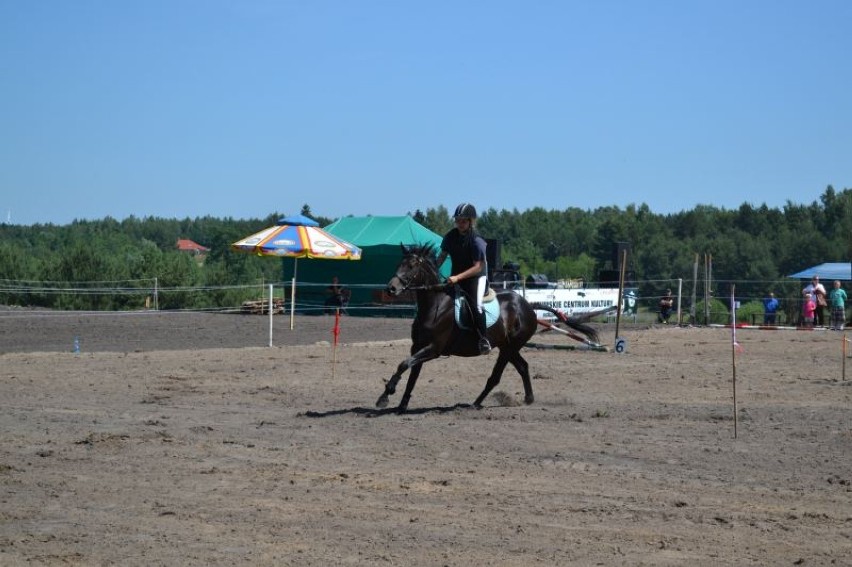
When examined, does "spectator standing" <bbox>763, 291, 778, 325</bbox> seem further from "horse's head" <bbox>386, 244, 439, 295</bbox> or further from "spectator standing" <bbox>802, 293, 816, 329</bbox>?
"horse's head" <bbox>386, 244, 439, 295</bbox>

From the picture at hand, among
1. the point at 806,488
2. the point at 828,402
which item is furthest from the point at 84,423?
the point at 828,402

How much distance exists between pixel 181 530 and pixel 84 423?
16.7 feet

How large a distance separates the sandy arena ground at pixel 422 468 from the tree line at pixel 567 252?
1410cm

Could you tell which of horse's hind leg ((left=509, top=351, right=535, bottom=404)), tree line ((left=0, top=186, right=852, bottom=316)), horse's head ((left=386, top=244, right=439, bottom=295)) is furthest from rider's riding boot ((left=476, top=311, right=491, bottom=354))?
tree line ((left=0, top=186, right=852, bottom=316))

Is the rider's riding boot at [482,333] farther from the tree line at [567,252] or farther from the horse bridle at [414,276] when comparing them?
the tree line at [567,252]

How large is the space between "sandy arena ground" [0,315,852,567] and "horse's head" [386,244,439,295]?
1569mm

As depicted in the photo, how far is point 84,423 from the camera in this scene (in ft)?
38.5

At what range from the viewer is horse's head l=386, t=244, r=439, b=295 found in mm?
12336

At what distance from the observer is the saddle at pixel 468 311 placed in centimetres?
1322

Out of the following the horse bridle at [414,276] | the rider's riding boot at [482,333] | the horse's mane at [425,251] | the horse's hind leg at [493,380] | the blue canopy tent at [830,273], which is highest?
the blue canopy tent at [830,273]

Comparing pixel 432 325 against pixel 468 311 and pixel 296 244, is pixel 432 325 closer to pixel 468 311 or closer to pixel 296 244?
pixel 468 311

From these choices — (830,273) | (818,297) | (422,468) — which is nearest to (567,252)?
(830,273)

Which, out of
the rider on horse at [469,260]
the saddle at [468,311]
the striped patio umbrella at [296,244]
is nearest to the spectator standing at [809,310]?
the striped patio umbrella at [296,244]

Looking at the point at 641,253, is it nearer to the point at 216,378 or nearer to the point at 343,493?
the point at 216,378
